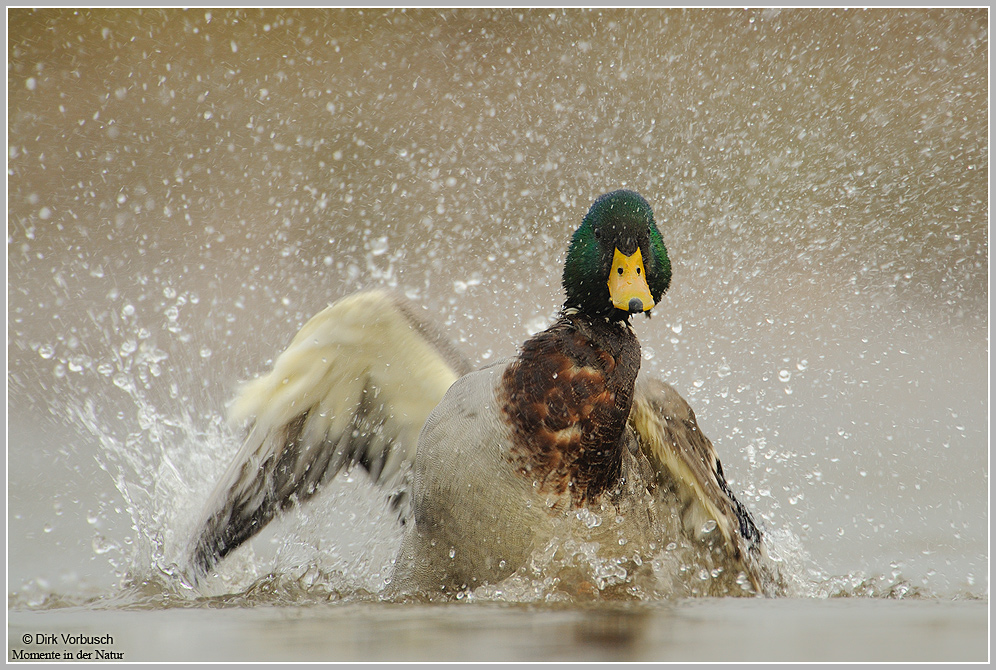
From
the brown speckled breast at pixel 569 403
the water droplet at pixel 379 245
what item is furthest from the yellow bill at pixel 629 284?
the water droplet at pixel 379 245

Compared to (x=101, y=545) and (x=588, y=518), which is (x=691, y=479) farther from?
(x=101, y=545)

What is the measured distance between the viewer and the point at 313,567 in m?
2.73

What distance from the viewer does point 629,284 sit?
2164mm

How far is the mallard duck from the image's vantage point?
2230 millimetres

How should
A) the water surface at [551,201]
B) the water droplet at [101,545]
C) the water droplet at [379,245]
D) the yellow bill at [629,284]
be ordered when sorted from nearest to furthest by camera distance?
the yellow bill at [629,284] < the water droplet at [101,545] < the water surface at [551,201] < the water droplet at [379,245]

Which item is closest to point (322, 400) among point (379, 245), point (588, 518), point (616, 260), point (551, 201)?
point (588, 518)

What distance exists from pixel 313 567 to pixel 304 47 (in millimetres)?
3538

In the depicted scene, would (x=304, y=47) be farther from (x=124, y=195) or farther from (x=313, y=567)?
(x=313, y=567)

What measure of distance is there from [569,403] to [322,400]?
1.18m

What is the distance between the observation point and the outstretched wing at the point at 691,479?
2668mm

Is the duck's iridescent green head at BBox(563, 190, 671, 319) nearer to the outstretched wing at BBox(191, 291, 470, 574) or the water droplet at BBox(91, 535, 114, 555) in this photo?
the outstretched wing at BBox(191, 291, 470, 574)

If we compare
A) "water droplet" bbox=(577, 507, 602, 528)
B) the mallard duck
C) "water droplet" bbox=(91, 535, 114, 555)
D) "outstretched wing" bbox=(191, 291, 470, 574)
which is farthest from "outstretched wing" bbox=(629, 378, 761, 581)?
"water droplet" bbox=(91, 535, 114, 555)

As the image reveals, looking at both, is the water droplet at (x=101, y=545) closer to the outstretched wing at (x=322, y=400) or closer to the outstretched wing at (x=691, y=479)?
the outstretched wing at (x=322, y=400)

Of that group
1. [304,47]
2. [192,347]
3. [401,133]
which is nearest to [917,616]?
[192,347]
